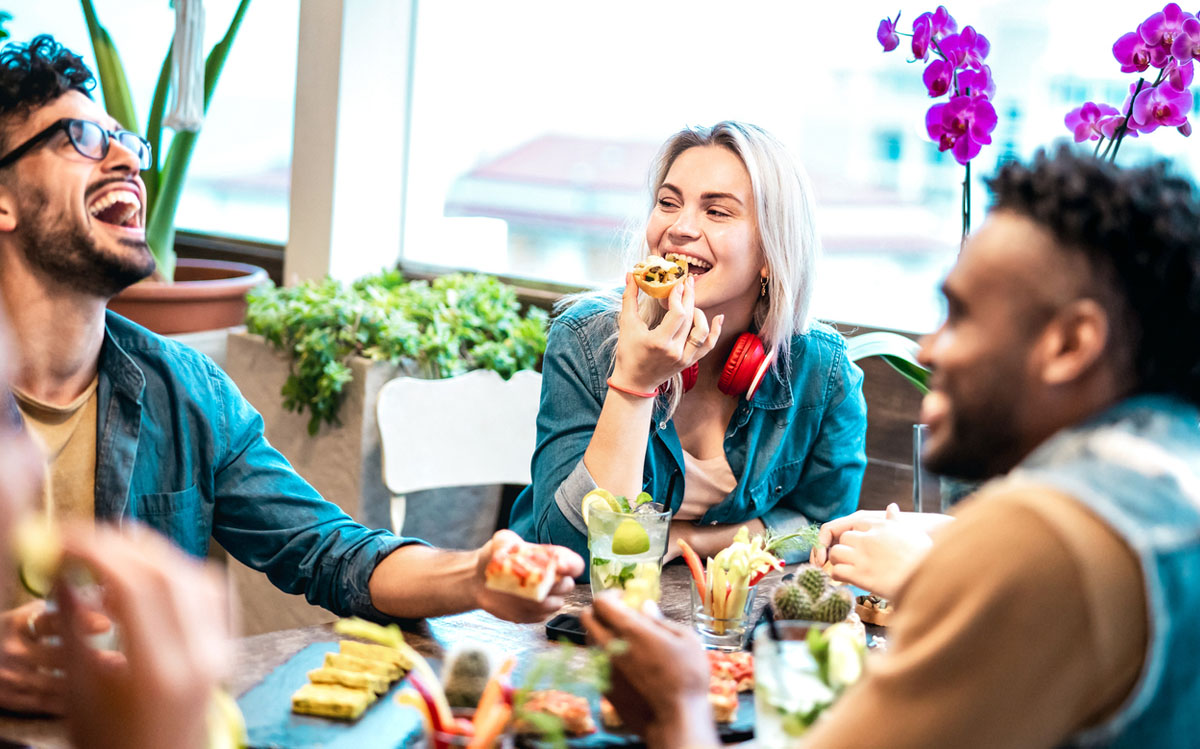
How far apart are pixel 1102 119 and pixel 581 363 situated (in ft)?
3.21

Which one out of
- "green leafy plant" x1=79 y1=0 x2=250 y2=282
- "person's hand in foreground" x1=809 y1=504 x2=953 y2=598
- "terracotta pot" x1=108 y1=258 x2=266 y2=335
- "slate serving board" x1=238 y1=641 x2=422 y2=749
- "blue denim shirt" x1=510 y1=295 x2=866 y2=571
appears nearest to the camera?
"slate serving board" x1=238 y1=641 x2=422 y2=749

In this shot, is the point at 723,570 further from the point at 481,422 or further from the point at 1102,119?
the point at 481,422

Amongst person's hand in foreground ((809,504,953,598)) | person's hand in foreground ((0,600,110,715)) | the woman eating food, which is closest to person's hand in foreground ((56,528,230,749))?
person's hand in foreground ((0,600,110,715))

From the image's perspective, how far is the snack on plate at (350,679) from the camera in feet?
3.97

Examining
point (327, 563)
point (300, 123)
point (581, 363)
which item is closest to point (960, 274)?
point (327, 563)

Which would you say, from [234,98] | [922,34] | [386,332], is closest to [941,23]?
[922,34]

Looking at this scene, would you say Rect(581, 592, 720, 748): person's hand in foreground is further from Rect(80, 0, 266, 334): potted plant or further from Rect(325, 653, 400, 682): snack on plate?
Rect(80, 0, 266, 334): potted plant

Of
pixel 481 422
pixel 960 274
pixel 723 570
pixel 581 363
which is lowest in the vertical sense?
pixel 481 422

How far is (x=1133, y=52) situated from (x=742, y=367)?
0.84m

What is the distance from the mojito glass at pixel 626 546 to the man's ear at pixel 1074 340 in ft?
2.54

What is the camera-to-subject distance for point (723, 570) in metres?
1.48

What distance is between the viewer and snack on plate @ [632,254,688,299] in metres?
2.06

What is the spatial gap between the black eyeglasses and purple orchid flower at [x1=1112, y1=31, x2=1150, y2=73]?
5.07 feet

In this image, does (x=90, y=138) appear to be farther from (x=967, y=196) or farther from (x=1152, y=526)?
(x=1152, y=526)
